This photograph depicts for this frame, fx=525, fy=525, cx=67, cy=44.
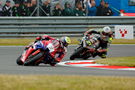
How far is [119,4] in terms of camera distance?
21.6m

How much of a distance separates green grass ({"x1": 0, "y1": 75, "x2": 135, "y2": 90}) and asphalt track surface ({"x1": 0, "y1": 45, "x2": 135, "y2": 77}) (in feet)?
6.84

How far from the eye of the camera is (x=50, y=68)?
12.9 meters

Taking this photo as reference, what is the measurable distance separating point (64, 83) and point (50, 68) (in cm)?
417

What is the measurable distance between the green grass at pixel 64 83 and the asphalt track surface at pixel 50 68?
2086 millimetres

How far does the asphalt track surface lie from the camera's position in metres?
11.6

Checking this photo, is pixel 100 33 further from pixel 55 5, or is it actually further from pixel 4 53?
pixel 55 5

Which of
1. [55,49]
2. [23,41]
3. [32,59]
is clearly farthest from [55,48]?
[23,41]

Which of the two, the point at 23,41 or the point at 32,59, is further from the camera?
the point at 23,41

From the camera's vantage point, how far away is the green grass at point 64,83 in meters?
8.32

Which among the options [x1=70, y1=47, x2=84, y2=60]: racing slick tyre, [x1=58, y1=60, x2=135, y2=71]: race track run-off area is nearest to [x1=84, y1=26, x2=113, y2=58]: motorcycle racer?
[x1=70, y1=47, x2=84, y2=60]: racing slick tyre

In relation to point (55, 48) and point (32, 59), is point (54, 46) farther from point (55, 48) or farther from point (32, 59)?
point (32, 59)

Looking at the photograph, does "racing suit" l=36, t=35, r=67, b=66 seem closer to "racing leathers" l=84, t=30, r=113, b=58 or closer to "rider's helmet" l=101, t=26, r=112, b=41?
"racing leathers" l=84, t=30, r=113, b=58

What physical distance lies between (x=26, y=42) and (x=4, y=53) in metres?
4.15

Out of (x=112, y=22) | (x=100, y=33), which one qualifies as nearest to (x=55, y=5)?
(x=112, y=22)
